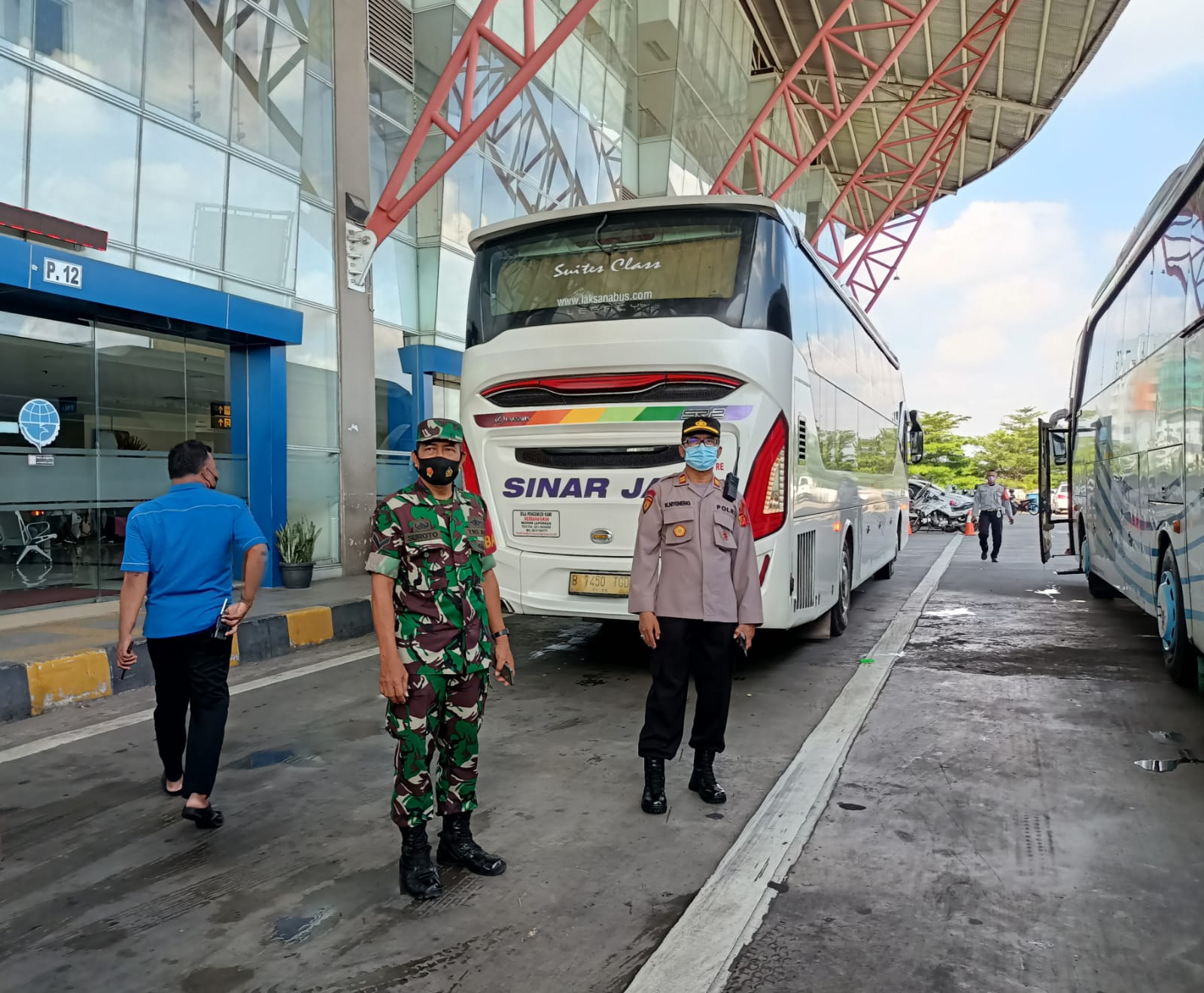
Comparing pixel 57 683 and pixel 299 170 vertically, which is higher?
pixel 299 170

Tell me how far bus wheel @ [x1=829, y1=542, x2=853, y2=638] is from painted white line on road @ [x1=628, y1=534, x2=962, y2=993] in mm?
2756

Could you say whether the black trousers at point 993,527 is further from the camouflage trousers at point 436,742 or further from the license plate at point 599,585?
the camouflage trousers at point 436,742

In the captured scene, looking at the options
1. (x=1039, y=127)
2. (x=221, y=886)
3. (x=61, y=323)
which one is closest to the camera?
(x=221, y=886)

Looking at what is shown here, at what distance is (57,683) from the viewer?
6.62m

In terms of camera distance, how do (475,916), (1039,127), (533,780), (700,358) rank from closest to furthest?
(475,916), (533,780), (700,358), (1039,127)

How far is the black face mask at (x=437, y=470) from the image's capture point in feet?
11.3

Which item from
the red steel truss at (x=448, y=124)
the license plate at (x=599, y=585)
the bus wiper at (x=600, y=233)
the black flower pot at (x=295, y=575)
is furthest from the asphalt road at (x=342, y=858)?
the red steel truss at (x=448, y=124)

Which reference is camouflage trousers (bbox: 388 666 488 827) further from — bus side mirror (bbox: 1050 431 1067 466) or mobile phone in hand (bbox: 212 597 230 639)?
bus side mirror (bbox: 1050 431 1067 466)

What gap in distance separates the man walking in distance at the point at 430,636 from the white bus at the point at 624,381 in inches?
126

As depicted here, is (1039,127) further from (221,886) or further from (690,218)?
(221,886)

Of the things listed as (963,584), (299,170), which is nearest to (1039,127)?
(963,584)

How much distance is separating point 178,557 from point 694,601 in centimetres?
230

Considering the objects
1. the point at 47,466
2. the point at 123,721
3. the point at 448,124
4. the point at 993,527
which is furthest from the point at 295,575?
the point at 993,527

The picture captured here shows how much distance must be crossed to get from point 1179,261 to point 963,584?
26.3 feet
